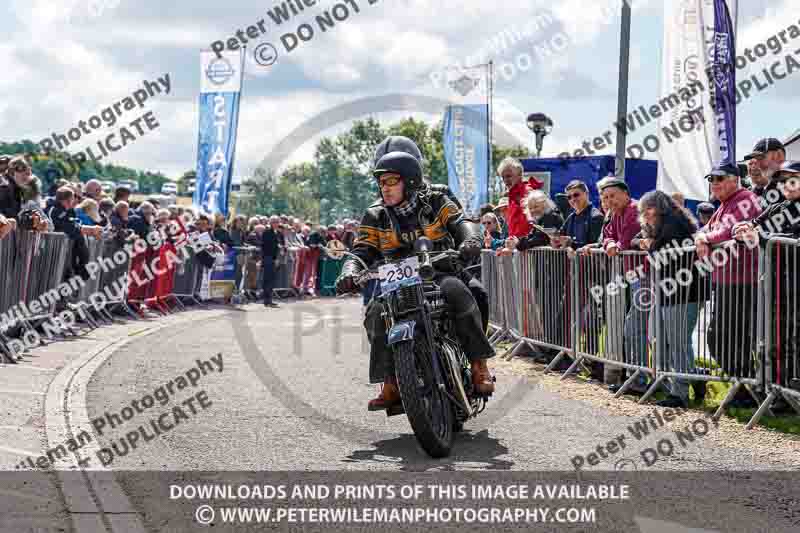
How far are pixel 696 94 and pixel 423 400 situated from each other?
8424mm

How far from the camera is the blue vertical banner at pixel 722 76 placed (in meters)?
13.2

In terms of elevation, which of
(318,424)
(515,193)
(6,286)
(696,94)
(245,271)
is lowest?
(318,424)

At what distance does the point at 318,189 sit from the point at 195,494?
361 feet

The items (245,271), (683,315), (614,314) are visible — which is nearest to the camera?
(683,315)

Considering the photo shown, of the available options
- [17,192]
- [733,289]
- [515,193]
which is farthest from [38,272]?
[733,289]

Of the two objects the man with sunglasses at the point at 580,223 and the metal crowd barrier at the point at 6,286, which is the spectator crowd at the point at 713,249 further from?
the metal crowd barrier at the point at 6,286

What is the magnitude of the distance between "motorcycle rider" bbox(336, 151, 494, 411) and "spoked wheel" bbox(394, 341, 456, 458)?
597mm

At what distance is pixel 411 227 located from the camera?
7309mm

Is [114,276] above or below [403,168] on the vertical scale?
below

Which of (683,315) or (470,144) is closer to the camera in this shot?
(683,315)

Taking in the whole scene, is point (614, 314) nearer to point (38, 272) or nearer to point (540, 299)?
point (540, 299)

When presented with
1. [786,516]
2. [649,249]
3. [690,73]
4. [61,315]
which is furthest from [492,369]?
[786,516]

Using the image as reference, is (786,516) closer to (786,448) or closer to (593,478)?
(593,478)

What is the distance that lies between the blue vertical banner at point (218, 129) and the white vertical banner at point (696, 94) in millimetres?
12759
